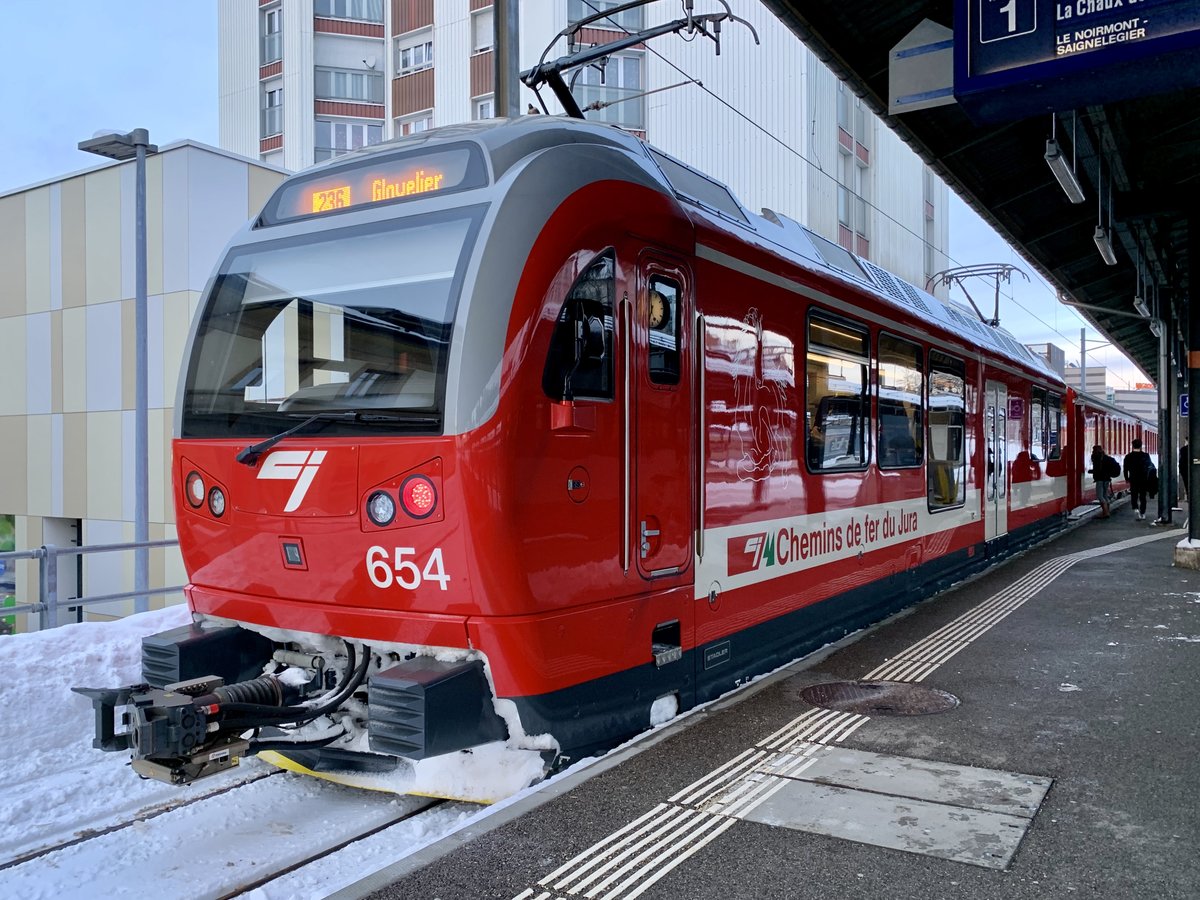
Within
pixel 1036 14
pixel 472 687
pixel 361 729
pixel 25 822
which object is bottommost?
pixel 25 822

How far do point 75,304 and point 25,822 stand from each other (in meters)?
15.2

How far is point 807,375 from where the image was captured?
7.01m

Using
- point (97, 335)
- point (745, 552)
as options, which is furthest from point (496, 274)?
point (97, 335)

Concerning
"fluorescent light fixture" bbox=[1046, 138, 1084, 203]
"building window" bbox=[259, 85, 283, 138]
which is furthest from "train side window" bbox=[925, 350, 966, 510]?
"building window" bbox=[259, 85, 283, 138]

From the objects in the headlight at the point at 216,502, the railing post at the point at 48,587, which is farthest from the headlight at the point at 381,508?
the railing post at the point at 48,587

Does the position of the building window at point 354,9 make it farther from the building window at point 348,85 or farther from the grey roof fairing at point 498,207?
the grey roof fairing at point 498,207

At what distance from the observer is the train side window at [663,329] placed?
5191mm

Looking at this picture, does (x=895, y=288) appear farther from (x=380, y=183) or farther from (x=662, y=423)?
(x=380, y=183)

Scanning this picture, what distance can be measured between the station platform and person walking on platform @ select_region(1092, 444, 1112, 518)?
624 inches

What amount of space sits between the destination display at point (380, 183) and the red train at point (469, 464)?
16 mm

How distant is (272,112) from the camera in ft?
116

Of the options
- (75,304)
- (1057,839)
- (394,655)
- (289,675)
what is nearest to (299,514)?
(394,655)

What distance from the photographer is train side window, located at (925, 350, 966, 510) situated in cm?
985

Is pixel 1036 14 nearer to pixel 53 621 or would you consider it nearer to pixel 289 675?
pixel 289 675
